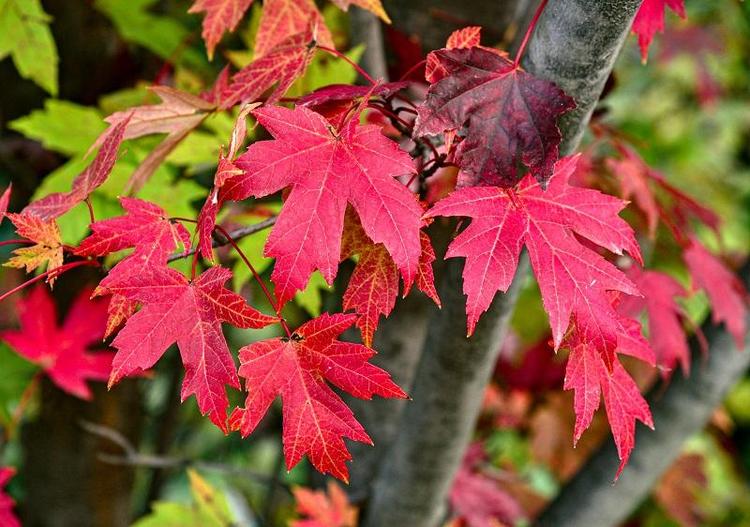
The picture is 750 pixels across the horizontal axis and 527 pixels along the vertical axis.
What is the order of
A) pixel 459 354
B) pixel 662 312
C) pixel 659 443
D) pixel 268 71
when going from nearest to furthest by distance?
pixel 268 71, pixel 459 354, pixel 662 312, pixel 659 443

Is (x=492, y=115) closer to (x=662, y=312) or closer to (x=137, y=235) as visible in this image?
(x=137, y=235)

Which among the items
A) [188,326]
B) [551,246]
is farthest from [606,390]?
[188,326]

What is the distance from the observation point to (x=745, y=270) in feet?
4.02

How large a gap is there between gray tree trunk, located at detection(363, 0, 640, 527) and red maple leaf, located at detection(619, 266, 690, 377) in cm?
21

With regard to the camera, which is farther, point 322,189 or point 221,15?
point 221,15

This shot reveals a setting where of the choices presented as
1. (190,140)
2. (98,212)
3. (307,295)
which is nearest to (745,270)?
(307,295)

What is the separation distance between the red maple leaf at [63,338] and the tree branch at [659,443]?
774mm

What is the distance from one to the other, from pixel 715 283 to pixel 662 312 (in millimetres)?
135

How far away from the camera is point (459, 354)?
31.1 inches

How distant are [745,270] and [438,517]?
0.65 m

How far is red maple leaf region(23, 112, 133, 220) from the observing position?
2.01 feet

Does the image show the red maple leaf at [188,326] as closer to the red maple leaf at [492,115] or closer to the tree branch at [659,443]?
the red maple leaf at [492,115]

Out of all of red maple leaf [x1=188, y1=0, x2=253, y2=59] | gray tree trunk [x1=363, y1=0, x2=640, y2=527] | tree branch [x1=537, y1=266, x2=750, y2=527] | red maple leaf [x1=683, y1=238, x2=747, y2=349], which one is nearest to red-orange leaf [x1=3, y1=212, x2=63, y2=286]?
red maple leaf [x1=188, y1=0, x2=253, y2=59]

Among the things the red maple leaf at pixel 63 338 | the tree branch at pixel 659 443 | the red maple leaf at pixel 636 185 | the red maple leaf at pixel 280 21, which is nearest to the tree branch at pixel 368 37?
the red maple leaf at pixel 280 21
